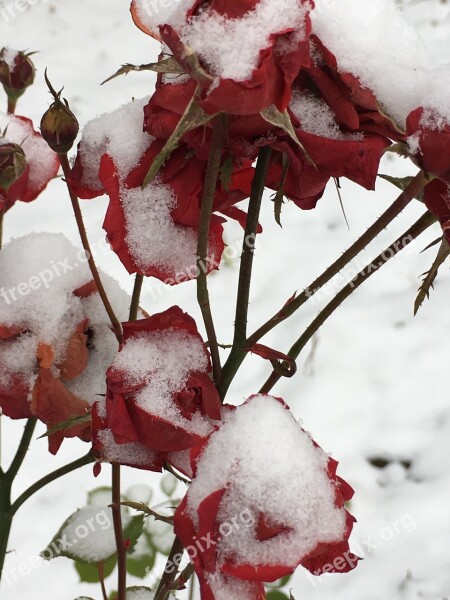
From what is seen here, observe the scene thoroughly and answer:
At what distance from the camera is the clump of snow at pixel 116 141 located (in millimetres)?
336

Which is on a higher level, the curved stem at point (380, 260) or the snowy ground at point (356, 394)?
the snowy ground at point (356, 394)

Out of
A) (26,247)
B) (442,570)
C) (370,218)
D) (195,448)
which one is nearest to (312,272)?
(370,218)

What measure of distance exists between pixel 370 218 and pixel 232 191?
39.0 inches

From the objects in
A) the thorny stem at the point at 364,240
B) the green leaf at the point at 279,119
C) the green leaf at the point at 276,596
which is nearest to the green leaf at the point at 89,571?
the green leaf at the point at 276,596

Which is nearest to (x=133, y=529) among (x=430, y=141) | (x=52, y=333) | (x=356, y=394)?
(x=52, y=333)

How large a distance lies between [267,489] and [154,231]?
13 cm

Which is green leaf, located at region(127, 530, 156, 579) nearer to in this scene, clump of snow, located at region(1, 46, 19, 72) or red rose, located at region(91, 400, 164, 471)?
red rose, located at region(91, 400, 164, 471)

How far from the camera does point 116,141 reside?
13.5 inches

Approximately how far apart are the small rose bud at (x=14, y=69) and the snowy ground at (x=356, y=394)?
601mm

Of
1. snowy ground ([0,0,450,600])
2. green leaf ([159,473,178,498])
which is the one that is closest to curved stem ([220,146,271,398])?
green leaf ([159,473,178,498])

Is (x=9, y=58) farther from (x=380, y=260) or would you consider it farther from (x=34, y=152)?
(x=380, y=260)

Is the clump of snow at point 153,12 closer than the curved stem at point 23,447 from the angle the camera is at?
Yes

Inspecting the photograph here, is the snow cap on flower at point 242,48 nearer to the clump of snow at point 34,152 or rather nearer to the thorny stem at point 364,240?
the thorny stem at point 364,240

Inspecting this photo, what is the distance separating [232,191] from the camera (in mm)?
364
